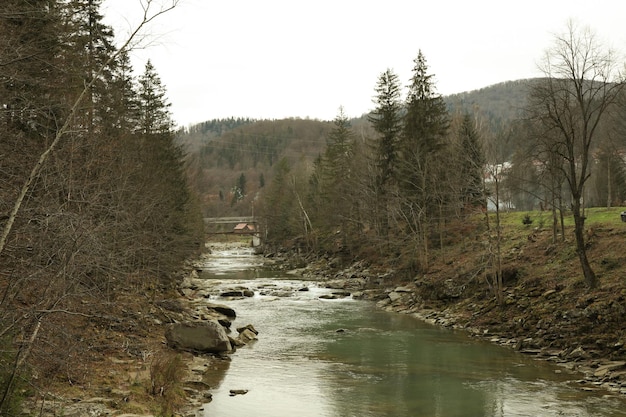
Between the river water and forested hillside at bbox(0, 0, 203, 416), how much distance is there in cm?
443

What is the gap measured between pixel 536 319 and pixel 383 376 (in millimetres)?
8411

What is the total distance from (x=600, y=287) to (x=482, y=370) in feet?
21.9

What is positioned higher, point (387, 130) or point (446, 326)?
point (387, 130)

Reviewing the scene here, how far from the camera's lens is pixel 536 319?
2175 centimetres

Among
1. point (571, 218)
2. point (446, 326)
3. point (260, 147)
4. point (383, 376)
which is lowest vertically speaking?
point (446, 326)

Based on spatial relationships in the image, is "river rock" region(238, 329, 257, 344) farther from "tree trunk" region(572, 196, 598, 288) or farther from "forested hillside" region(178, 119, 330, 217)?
"forested hillside" region(178, 119, 330, 217)

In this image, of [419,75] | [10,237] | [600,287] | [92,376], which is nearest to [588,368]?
[600,287]

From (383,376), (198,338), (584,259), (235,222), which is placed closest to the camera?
(383,376)

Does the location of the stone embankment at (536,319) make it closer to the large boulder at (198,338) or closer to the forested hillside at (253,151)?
the large boulder at (198,338)

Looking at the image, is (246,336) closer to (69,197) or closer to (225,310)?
(225,310)

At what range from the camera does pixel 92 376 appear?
13.6 m

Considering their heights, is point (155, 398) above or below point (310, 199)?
below

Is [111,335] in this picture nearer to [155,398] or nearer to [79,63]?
[155,398]

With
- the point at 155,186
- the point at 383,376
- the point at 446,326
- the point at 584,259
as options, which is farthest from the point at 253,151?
the point at 383,376
